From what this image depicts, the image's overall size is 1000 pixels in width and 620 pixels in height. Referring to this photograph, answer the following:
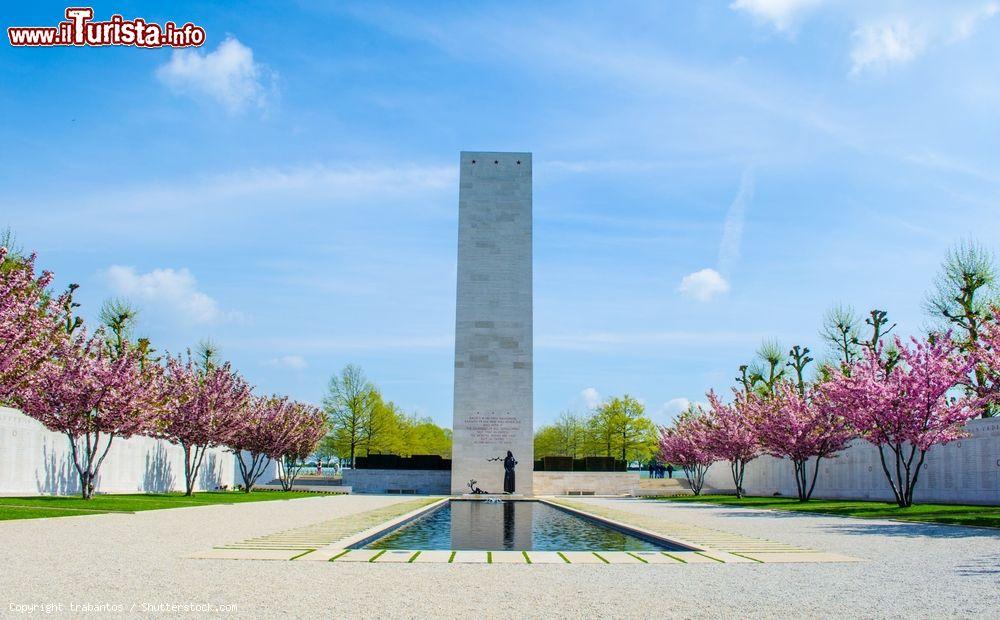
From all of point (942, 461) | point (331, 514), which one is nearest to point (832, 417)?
point (942, 461)

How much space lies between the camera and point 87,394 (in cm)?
2602

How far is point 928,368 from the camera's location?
24.8 m

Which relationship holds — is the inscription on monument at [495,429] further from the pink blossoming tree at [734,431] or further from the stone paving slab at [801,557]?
the stone paving slab at [801,557]

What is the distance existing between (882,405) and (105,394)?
25286 millimetres

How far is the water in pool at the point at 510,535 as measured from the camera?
47.5 feet

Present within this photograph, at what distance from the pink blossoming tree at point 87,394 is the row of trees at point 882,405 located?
2410 centimetres

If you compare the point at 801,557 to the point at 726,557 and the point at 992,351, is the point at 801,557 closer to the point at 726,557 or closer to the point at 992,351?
the point at 726,557

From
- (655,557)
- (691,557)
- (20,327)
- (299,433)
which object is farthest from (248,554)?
(299,433)

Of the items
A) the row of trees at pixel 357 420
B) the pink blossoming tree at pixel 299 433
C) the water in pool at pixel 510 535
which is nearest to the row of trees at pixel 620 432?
the row of trees at pixel 357 420

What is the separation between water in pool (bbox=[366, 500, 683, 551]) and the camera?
14.5 metres

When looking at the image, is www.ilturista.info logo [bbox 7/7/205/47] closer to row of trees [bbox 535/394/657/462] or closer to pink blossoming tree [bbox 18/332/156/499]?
pink blossoming tree [bbox 18/332/156/499]

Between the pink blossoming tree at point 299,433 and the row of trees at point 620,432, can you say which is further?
the row of trees at point 620,432

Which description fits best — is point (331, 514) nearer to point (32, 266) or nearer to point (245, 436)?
point (32, 266)

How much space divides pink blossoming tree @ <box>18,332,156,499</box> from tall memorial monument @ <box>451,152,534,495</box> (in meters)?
20.5
